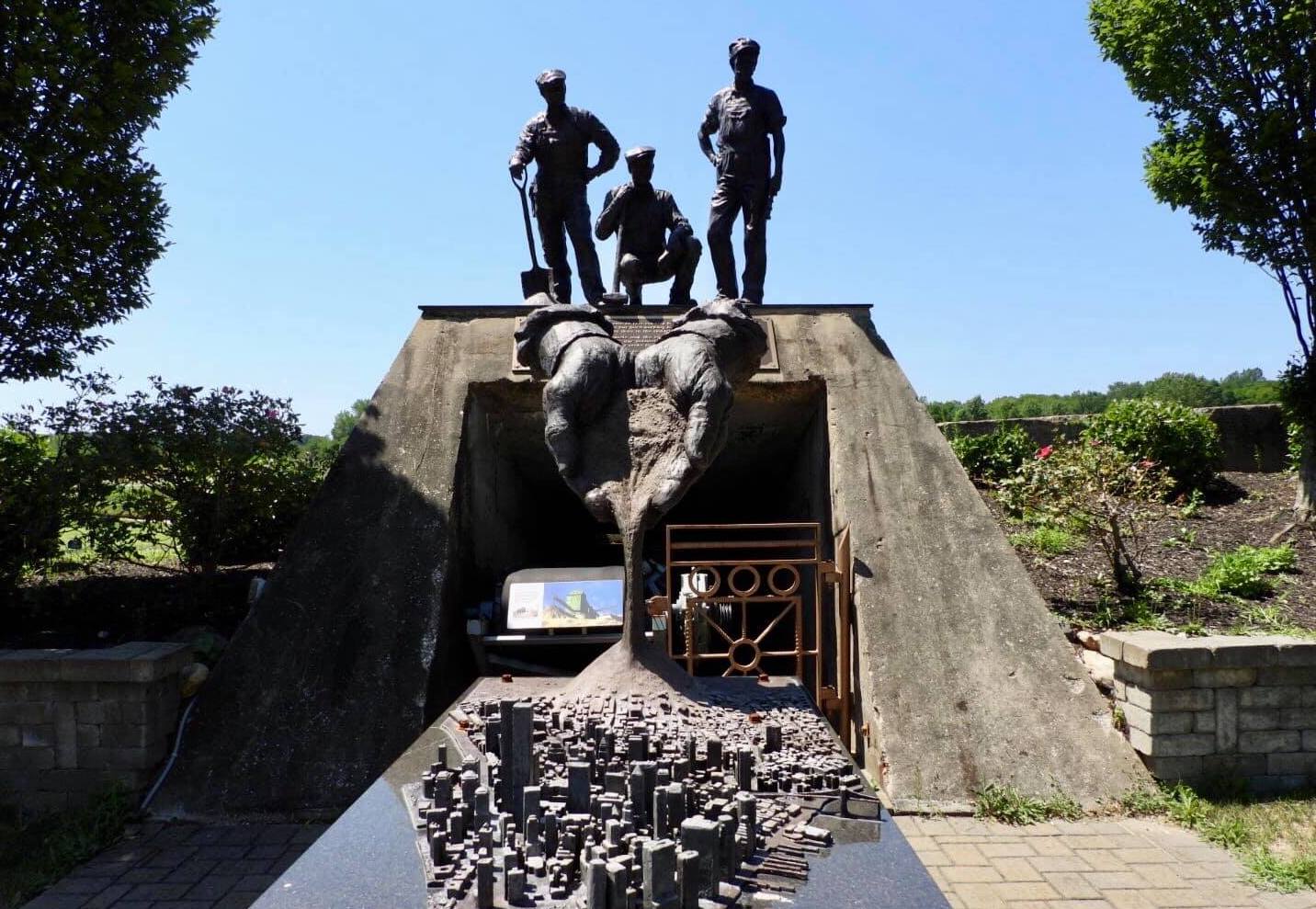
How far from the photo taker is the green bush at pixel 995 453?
9.38 metres

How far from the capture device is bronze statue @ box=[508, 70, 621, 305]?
7.36 metres

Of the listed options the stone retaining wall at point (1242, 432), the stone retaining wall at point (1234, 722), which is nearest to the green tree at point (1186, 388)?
the stone retaining wall at point (1242, 432)

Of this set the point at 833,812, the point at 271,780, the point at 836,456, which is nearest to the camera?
the point at 833,812

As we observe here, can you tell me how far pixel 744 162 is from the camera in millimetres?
7488

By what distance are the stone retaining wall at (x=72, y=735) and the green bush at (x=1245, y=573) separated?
6378mm

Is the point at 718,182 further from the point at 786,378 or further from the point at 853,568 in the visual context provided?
the point at 853,568

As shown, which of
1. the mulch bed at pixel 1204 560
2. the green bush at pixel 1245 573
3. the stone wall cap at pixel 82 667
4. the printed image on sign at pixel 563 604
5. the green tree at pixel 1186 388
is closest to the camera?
the stone wall cap at pixel 82 667

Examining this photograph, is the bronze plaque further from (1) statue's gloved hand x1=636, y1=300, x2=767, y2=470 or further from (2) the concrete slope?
(1) statue's gloved hand x1=636, y1=300, x2=767, y2=470

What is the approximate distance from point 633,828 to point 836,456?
4.23 meters

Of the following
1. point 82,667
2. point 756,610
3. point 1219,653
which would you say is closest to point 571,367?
point 82,667

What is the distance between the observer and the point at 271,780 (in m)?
4.73

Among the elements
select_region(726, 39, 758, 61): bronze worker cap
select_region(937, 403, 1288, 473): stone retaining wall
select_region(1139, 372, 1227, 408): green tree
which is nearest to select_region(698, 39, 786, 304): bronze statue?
select_region(726, 39, 758, 61): bronze worker cap

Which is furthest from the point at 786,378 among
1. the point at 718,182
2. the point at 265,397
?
the point at 265,397

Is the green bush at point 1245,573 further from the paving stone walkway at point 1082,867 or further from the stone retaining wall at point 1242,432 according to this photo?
the stone retaining wall at point 1242,432
